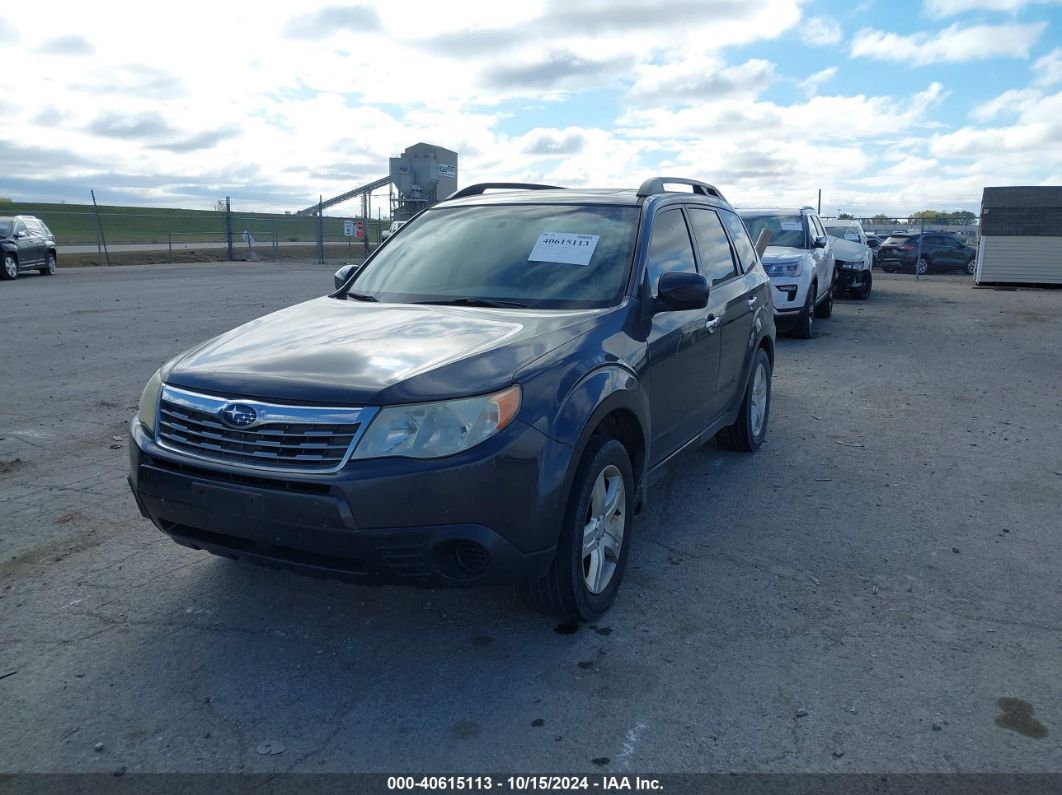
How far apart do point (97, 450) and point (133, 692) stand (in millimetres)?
3492

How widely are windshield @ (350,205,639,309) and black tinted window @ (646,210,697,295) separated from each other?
0.50ft

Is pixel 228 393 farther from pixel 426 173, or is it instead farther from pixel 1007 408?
pixel 426 173

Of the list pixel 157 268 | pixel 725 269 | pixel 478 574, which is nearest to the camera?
pixel 478 574

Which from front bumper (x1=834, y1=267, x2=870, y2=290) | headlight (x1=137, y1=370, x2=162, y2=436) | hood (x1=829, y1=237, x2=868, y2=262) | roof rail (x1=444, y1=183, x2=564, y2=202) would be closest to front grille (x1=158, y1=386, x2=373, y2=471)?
headlight (x1=137, y1=370, x2=162, y2=436)

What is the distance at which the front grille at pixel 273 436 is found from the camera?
320cm

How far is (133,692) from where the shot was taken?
130 inches

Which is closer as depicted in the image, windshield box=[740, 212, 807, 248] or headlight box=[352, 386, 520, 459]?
headlight box=[352, 386, 520, 459]

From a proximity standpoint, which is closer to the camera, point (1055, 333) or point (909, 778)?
point (909, 778)

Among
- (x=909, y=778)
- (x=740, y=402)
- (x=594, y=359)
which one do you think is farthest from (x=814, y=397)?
(x=909, y=778)

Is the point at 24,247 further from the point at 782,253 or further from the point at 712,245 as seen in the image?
the point at 712,245

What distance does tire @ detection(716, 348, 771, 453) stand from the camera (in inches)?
252

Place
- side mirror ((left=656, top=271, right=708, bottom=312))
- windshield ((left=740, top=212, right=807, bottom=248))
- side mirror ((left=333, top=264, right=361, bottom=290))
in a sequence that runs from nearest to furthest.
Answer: side mirror ((left=656, top=271, right=708, bottom=312)) < side mirror ((left=333, top=264, right=361, bottom=290)) < windshield ((left=740, top=212, right=807, bottom=248))

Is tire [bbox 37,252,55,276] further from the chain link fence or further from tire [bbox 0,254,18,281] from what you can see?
the chain link fence

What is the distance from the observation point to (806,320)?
A: 12930mm
